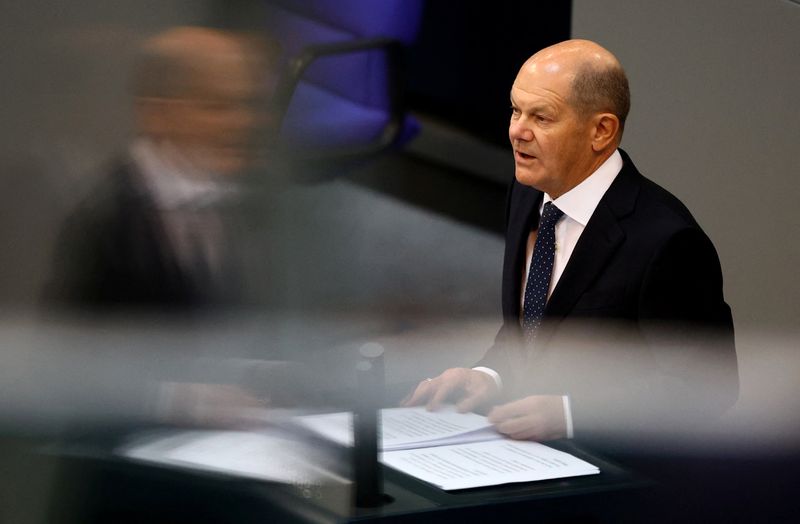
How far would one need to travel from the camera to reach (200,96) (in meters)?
0.60

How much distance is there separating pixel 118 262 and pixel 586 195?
389mm

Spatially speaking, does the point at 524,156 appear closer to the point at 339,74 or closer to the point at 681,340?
the point at 681,340

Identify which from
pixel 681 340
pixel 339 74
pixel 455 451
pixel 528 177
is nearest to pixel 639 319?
pixel 681 340

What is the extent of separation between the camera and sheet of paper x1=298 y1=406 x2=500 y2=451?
1.94 ft

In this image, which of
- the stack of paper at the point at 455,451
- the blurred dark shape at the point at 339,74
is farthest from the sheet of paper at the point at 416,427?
the blurred dark shape at the point at 339,74

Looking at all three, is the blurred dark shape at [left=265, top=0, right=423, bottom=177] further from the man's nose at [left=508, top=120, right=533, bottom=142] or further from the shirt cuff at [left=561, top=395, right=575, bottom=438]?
the shirt cuff at [left=561, top=395, right=575, bottom=438]

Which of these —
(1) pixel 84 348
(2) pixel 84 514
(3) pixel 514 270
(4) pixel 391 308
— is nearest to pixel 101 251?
(1) pixel 84 348

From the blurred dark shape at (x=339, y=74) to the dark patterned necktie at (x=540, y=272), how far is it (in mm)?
429

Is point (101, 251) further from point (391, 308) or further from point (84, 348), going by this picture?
point (391, 308)

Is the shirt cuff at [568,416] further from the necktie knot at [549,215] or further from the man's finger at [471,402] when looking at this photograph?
the necktie knot at [549,215]

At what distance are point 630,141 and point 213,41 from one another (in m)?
0.93

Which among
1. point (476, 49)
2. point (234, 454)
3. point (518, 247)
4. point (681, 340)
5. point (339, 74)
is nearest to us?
point (234, 454)

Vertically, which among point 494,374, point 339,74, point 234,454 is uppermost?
point 339,74

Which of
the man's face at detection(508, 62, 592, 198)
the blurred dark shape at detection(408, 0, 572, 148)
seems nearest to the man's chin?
the man's face at detection(508, 62, 592, 198)
